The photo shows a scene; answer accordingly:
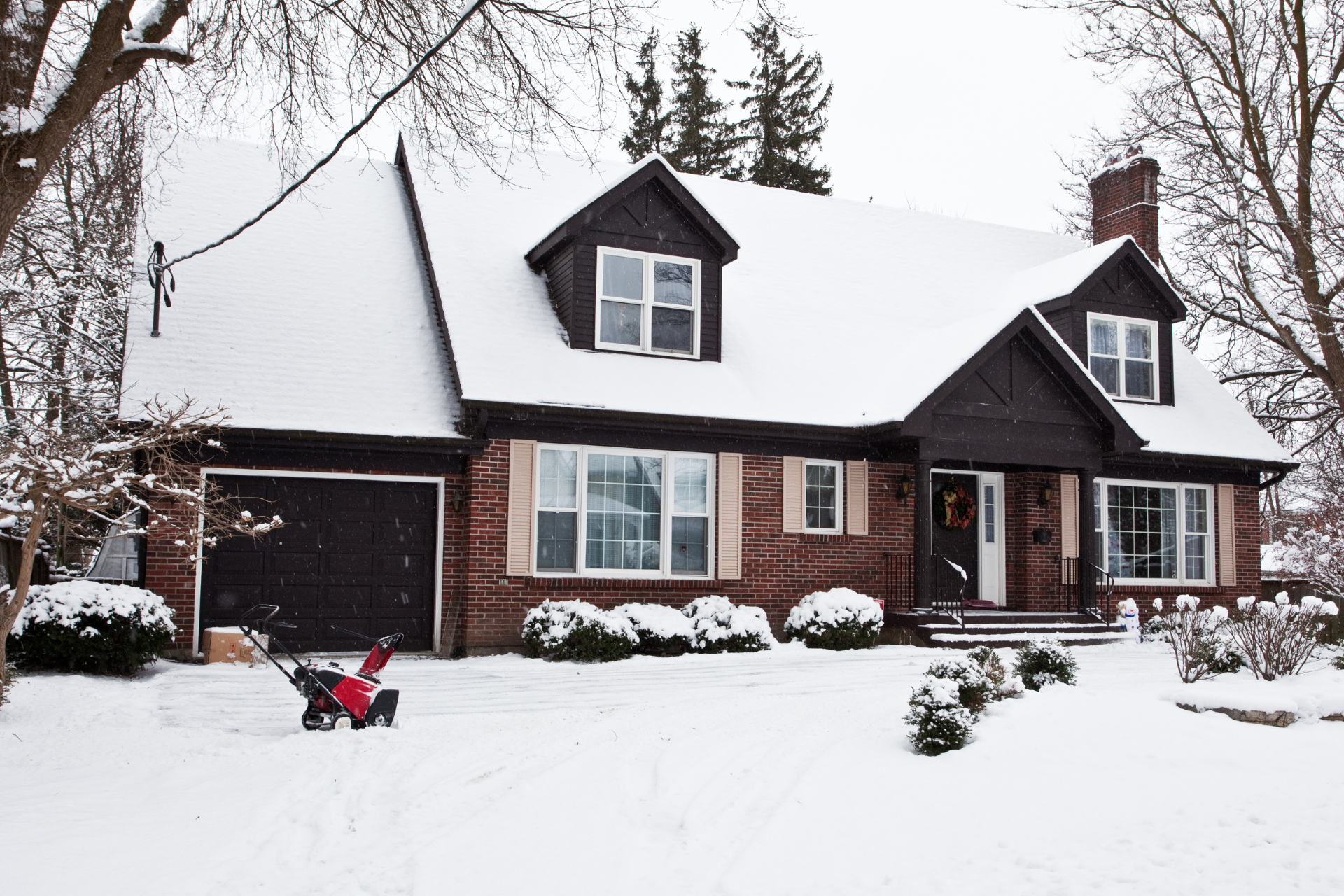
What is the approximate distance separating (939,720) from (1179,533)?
1223cm

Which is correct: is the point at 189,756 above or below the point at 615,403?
below

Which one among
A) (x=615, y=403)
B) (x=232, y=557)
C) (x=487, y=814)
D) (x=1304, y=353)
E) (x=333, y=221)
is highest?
(x=333, y=221)

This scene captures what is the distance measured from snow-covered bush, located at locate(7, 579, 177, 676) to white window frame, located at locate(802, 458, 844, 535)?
26.5 ft

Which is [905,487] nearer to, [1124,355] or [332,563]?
[1124,355]

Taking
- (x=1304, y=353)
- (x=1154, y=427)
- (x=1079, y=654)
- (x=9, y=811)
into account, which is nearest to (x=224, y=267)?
(x=9, y=811)

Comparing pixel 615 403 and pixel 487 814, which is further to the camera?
pixel 615 403

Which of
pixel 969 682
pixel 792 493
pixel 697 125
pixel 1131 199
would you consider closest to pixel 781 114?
pixel 697 125

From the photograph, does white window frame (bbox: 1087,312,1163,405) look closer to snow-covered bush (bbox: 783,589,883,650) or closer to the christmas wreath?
the christmas wreath

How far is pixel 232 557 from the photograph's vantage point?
12.7 metres

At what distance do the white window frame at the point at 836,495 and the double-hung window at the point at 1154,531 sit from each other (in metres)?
4.53

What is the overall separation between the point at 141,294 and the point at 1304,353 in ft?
59.7

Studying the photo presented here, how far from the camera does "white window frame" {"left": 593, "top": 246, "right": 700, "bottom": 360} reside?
1471cm

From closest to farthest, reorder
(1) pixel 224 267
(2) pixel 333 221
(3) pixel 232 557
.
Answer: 1. (3) pixel 232 557
2. (1) pixel 224 267
3. (2) pixel 333 221

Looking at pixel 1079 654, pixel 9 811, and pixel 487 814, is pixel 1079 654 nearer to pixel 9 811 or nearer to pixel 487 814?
pixel 487 814
